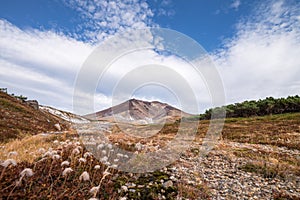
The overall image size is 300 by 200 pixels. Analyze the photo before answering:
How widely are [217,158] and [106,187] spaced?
6.75 metres

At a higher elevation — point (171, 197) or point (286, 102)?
point (286, 102)

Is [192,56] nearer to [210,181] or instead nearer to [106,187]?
[210,181]

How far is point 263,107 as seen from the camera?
143 feet

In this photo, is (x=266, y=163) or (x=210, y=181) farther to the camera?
(x=266, y=163)

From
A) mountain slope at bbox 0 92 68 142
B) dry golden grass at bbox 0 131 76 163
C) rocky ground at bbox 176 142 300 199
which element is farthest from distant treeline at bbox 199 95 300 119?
dry golden grass at bbox 0 131 76 163

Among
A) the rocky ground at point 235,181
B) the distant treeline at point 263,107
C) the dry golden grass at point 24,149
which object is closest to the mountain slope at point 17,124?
the dry golden grass at point 24,149

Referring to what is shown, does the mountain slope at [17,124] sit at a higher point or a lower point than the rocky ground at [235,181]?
higher

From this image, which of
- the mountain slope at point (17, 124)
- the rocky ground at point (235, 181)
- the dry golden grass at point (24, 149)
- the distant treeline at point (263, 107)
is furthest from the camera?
the distant treeline at point (263, 107)

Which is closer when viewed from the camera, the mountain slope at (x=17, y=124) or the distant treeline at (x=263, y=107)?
the mountain slope at (x=17, y=124)

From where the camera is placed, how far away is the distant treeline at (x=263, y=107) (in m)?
40.4

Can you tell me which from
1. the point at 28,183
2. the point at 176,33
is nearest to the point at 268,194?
the point at 28,183

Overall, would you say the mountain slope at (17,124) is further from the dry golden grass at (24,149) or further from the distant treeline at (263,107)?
the distant treeline at (263,107)

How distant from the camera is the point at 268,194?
6297 millimetres

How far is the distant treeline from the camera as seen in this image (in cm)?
4044
